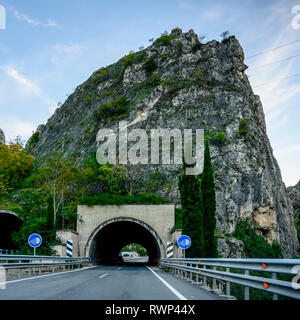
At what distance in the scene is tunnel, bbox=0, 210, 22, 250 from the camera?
35466 millimetres

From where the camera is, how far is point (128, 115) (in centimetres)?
5634

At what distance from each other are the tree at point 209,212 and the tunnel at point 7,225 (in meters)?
19.1

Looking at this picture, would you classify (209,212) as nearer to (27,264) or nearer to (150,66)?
(27,264)

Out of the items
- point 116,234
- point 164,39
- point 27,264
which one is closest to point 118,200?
point 116,234

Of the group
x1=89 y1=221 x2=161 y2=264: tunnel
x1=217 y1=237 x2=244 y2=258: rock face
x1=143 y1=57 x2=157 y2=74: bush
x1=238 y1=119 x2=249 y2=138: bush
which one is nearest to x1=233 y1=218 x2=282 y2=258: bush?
x1=217 y1=237 x2=244 y2=258: rock face

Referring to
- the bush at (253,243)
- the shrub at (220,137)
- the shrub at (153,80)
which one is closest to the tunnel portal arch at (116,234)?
the bush at (253,243)

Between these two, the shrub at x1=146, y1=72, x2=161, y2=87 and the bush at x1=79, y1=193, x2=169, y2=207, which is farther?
the shrub at x1=146, y1=72, x2=161, y2=87

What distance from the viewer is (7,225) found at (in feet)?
134

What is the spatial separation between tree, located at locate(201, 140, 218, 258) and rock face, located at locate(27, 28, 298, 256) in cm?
1150

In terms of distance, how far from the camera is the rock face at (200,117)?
45469 millimetres

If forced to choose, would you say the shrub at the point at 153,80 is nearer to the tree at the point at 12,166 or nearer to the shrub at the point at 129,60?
the shrub at the point at 129,60

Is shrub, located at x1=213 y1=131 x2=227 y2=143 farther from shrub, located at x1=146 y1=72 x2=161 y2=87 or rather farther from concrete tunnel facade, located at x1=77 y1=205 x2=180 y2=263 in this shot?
concrete tunnel facade, located at x1=77 y1=205 x2=180 y2=263

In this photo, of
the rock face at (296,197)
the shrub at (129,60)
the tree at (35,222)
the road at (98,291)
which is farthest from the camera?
the rock face at (296,197)
